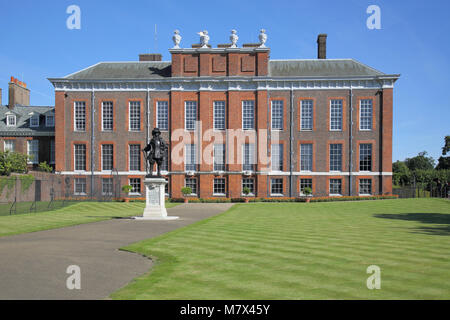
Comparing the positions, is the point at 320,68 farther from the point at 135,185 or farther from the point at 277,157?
the point at 135,185

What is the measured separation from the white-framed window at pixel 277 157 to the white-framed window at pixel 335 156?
5409 millimetres

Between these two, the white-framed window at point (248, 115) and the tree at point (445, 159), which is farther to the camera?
the tree at point (445, 159)

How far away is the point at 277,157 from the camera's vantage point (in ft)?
155

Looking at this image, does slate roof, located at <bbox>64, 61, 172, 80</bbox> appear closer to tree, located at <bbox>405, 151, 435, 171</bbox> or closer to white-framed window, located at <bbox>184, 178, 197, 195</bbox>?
white-framed window, located at <bbox>184, 178, 197, 195</bbox>

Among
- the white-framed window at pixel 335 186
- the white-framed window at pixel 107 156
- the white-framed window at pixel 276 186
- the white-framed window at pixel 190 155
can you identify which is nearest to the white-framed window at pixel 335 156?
the white-framed window at pixel 335 186

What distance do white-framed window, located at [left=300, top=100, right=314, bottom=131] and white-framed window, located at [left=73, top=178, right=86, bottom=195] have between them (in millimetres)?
24659

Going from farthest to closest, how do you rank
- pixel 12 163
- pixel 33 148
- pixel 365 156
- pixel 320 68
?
pixel 33 148, pixel 320 68, pixel 365 156, pixel 12 163

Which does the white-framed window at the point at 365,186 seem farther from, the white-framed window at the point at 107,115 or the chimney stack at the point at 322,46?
the white-framed window at the point at 107,115

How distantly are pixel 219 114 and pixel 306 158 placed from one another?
10.6 meters

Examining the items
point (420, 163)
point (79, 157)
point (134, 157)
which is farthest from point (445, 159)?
point (79, 157)

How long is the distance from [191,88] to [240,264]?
1555 inches

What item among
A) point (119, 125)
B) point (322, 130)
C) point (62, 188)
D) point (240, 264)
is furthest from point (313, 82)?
point (240, 264)

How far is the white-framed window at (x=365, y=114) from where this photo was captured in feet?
153

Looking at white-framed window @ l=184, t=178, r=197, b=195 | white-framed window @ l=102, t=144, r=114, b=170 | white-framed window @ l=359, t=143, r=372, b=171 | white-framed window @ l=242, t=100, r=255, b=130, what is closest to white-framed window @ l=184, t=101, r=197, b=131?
white-framed window @ l=242, t=100, r=255, b=130
